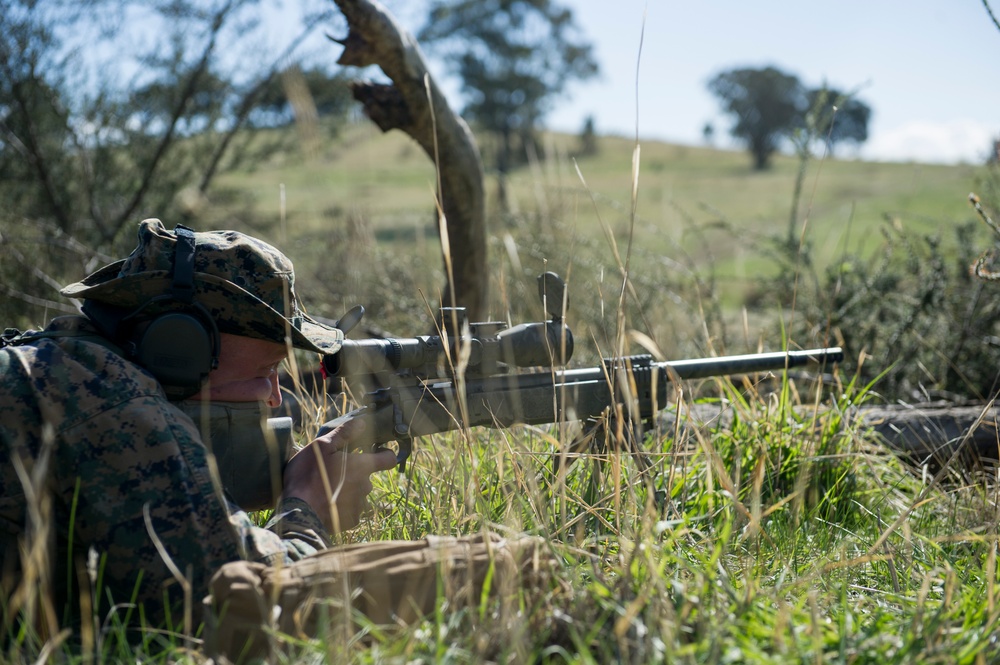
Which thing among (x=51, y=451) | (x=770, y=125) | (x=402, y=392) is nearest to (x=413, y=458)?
(x=402, y=392)

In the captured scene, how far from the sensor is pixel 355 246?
7.00 metres

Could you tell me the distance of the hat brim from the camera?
8.95 feet

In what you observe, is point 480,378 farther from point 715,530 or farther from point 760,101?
point 760,101

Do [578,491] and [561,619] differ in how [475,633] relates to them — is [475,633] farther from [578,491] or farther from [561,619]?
[578,491]

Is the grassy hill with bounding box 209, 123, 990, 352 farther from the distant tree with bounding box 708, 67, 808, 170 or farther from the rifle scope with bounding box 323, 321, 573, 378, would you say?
the distant tree with bounding box 708, 67, 808, 170

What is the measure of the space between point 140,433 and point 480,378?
5.21 feet

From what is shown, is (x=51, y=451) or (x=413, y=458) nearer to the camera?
(x=51, y=451)

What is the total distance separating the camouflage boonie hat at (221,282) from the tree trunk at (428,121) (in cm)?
153

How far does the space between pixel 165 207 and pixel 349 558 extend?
8.01 metres

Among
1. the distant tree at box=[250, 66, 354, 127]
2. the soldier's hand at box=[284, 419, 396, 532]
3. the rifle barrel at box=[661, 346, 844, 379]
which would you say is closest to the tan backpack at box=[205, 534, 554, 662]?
the soldier's hand at box=[284, 419, 396, 532]

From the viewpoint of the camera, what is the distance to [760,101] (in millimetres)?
71500

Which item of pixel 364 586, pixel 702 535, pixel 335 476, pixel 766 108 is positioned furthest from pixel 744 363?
pixel 766 108

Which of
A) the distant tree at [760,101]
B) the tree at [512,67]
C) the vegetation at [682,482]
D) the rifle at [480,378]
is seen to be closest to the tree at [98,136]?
the vegetation at [682,482]

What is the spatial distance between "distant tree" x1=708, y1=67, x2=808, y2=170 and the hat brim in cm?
6175
